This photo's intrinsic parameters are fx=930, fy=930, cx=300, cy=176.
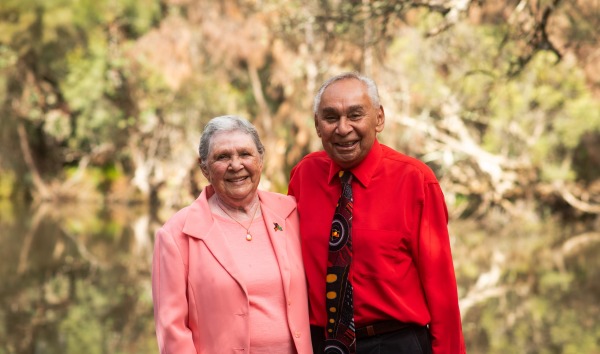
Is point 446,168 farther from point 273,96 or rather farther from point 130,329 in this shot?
point 130,329

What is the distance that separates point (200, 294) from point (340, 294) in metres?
0.52

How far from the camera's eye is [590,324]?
10156 mm

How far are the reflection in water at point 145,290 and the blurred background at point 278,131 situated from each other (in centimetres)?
5

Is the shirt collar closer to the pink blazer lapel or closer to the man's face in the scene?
the man's face

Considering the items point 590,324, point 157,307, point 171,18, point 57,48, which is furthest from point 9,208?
point 157,307

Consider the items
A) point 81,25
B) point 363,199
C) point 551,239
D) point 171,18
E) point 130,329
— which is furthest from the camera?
point 81,25

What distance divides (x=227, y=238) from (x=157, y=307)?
13.4 inches

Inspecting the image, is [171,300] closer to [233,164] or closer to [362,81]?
[233,164]

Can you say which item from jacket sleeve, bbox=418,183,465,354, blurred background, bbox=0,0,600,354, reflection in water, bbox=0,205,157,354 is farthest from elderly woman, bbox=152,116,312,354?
reflection in water, bbox=0,205,157,354

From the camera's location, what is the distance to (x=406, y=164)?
3.46m

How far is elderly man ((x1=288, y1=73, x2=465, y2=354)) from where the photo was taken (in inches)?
133

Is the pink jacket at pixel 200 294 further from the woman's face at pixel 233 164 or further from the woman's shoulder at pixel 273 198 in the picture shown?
the woman's shoulder at pixel 273 198

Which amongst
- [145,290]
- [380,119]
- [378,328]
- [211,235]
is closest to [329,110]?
[380,119]

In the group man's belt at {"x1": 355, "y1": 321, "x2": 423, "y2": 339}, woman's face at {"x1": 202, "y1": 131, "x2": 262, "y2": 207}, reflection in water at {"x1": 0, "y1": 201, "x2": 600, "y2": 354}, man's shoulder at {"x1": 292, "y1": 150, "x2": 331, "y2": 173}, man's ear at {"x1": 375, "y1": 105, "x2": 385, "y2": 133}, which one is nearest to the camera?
woman's face at {"x1": 202, "y1": 131, "x2": 262, "y2": 207}
